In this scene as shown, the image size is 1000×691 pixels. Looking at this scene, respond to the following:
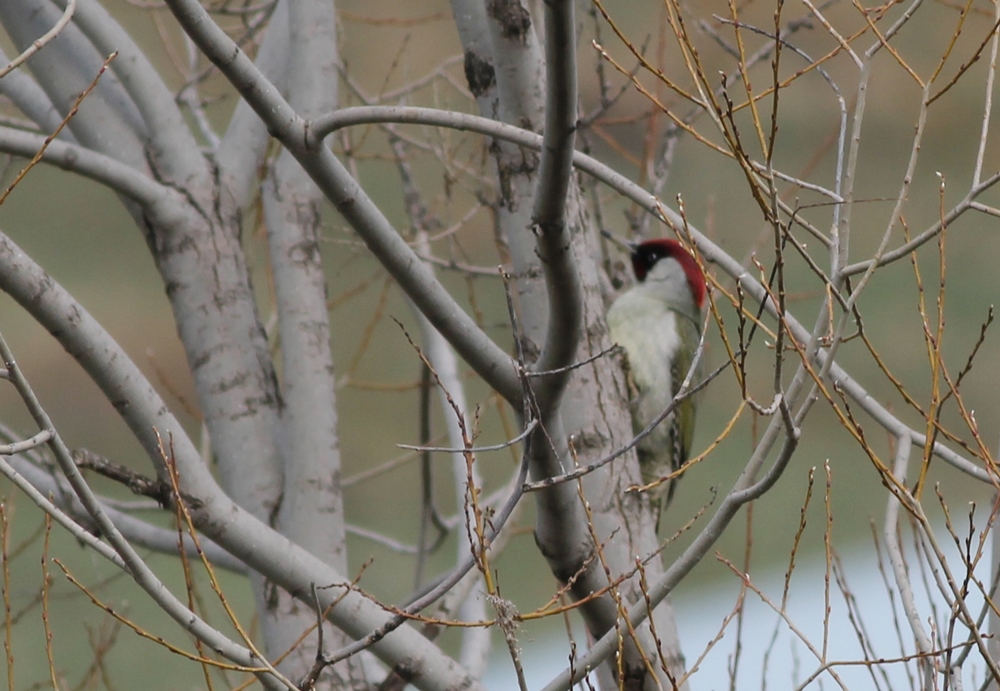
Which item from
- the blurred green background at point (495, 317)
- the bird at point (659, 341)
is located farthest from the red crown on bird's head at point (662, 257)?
the blurred green background at point (495, 317)

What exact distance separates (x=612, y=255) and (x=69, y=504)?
14.9ft

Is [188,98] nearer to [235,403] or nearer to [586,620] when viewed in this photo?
[235,403]

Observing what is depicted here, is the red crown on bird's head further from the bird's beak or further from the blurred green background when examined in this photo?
the blurred green background

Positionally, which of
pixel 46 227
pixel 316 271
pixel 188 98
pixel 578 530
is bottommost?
pixel 578 530

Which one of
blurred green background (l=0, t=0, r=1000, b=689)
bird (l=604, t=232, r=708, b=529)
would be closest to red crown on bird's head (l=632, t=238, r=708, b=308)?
bird (l=604, t=232, r=708, b=529)

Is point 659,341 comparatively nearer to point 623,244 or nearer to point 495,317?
point 623,244

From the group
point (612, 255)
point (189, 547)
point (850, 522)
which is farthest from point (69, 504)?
point (850, 522)

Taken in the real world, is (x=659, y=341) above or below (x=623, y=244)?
below

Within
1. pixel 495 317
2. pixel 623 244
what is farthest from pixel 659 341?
pixel 495 317

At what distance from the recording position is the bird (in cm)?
530

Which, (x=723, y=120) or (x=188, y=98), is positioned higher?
(x=188, y=98)

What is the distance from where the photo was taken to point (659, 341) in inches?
213

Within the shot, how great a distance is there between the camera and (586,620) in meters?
3.14

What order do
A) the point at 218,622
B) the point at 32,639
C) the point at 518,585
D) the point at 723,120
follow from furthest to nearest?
the point at 518,585
the point at 32,639
the point at 218,622
the point at 723,120
